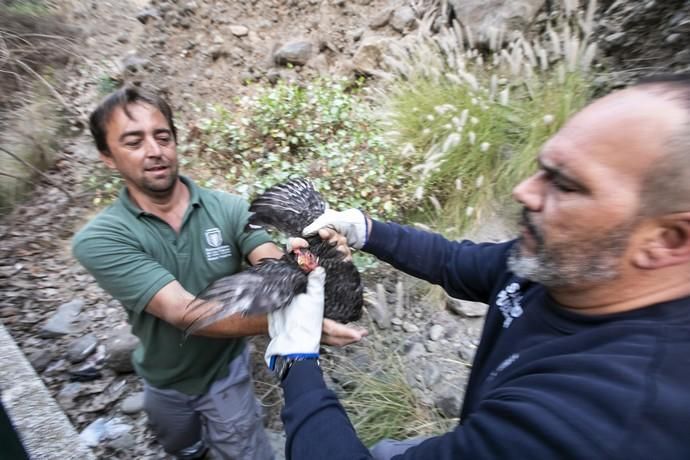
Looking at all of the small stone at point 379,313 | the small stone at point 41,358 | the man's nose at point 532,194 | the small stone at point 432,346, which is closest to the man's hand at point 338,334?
the man's nose at point 532,194

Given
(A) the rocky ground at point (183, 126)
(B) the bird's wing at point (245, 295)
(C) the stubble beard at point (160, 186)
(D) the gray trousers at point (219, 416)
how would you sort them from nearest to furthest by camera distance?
(B) the bird's wing at point (245, 295), (C) the stubble beard at point (160, 186), (D) the gray trousers at point (219, 416), (A) the rocky ground at point (183, 126)

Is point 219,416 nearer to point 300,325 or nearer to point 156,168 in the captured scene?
point 300,325

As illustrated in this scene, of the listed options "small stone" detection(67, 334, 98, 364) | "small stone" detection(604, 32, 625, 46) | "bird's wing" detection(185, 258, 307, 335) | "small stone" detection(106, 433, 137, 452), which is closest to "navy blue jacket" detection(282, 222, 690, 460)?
"bird's wing" detection(185, 258, 307, 335)

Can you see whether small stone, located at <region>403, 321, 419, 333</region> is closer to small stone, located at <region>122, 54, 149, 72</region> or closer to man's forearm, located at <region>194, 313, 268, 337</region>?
man's forearm, located at <region>194, 313, 268, 337</region>

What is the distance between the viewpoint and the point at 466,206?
3889 mm

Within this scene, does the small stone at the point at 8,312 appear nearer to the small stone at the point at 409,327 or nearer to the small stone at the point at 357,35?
the small stone at the point at 409,327

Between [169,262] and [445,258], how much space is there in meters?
1.34

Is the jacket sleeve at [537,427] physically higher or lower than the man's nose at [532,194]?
lower

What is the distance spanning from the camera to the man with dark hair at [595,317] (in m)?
0.83

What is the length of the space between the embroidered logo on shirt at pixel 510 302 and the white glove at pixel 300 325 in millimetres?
691

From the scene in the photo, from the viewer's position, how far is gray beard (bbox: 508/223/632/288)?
102 centimetres

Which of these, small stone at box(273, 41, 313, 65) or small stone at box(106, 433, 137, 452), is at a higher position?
small stone at box(273, 41, 313, 65)

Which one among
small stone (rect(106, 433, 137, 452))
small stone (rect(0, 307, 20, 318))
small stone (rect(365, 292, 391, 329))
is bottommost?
small stone (rect(106, 433, 137, 452))

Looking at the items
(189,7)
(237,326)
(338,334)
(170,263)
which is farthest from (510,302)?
(189,7)
